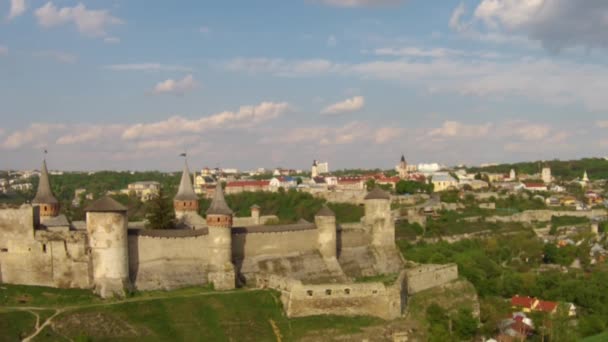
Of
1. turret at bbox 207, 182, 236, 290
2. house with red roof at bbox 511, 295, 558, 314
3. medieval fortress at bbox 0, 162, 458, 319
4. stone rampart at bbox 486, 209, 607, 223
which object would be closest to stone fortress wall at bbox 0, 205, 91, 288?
medieval fortress at bbox 0, 162, 458, 319

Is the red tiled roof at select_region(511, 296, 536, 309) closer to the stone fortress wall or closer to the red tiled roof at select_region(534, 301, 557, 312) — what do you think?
the red tiled roof at select_region(534, 301, 557, 312)

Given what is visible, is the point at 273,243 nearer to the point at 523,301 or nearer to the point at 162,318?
the point at 162,318

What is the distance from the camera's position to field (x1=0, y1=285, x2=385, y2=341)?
29812 mm

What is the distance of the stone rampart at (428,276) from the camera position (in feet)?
136

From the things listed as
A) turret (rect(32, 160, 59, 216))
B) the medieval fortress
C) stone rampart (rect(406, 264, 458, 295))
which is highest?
turret (rect(32, 160, 59, 216))

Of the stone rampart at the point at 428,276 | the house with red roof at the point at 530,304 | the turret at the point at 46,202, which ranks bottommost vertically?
the house with red roof at the point at 530,304

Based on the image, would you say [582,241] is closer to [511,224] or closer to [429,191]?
[511,224]

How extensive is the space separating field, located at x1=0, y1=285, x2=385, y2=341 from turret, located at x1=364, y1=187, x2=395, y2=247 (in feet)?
35.2

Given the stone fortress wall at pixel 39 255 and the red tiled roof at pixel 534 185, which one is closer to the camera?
the stone fortress wall at pixel 39 255

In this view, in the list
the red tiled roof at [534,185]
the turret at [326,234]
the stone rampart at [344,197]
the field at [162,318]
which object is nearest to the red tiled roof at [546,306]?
the turret at [326,234]

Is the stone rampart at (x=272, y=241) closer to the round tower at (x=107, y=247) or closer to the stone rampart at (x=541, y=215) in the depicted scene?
the round tower at (x=107, y=247)

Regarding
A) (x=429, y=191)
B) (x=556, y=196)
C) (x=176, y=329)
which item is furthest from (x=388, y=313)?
(x=556, y=196)

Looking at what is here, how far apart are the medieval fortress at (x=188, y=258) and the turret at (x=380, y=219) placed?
381cm

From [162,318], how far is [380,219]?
18.4 metres
